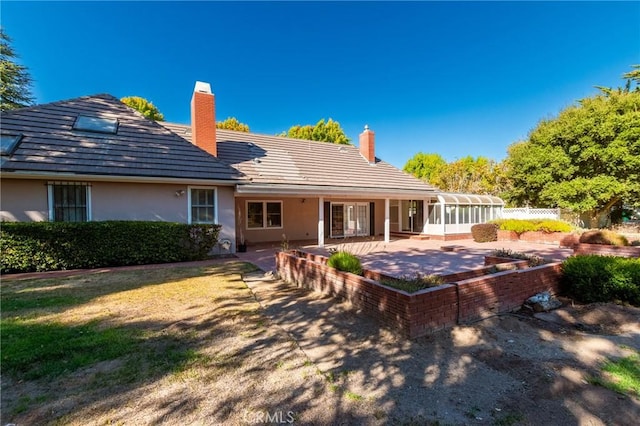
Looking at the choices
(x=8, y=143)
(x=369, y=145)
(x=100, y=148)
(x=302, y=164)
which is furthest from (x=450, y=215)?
(x=8, y=143)

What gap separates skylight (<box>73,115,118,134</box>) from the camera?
34.4 feet

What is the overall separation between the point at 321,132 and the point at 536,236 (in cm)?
2635

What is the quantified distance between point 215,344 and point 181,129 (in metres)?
14.0

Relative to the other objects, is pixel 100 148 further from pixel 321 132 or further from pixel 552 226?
pixel 321 132

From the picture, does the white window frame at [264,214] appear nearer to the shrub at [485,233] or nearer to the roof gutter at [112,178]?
the roof gutter at [112,178]

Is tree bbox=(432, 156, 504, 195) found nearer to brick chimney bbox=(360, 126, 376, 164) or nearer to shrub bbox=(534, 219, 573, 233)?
shrub bbox=(534, 219, 573, 233)

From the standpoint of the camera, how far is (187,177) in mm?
10438

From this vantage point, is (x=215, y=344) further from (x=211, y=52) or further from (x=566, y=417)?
(x=211, y=52)

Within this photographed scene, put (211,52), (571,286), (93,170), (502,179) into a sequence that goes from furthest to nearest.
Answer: (502,179), (211,52), (93,170), (571,286)

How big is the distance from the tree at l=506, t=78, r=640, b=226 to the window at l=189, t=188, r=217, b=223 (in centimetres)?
2158

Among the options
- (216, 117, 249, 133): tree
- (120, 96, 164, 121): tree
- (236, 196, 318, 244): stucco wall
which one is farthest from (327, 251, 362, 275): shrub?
(216, 117, 249, 133): tree

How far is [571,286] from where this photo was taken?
6.11 metres

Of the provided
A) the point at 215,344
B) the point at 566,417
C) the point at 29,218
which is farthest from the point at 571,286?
the point at 29,218

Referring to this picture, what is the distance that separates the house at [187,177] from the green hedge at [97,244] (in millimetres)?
1004
